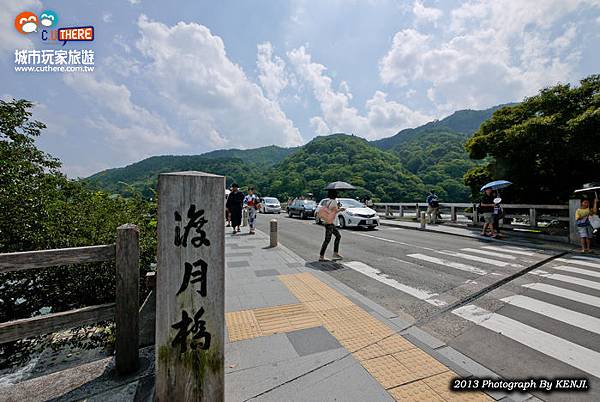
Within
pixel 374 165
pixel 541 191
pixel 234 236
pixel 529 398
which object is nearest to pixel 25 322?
pixel 529 398

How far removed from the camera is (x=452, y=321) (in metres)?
3.71

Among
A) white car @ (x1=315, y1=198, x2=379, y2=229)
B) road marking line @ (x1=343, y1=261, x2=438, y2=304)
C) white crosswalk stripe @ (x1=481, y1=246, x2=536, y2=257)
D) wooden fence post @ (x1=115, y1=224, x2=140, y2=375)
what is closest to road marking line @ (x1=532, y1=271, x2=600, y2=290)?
white crosswalk stripe @ (x1=481, y1=246, x2=536, y2=257)

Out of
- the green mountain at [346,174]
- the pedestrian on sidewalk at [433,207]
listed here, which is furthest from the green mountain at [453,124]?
the pedestrian on sidewalk at [433,207]

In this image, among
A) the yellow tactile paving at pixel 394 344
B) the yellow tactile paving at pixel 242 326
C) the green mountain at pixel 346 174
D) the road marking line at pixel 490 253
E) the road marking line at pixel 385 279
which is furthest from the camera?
the green mountain at pixel 346 174

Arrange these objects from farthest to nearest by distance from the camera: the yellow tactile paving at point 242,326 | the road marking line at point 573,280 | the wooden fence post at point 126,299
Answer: the road marking line at point 573,280, the yellow tactile paving at point 242,326, the wooden fence post at point 126,299

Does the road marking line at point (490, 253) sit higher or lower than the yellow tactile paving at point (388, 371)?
higher

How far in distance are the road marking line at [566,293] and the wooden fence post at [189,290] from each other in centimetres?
553

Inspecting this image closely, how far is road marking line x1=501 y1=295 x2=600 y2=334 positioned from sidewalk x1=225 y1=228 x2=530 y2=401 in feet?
6.54

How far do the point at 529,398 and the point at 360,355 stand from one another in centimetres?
141

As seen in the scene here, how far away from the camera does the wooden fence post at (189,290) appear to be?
202cm

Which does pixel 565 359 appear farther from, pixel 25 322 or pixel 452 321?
pixel 25 322

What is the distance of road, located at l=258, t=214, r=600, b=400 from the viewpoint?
2863 millimetres

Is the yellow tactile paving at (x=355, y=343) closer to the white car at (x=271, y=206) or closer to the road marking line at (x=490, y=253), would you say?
the road marking line at (x=490, y=253)

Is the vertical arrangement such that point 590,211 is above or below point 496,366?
above
